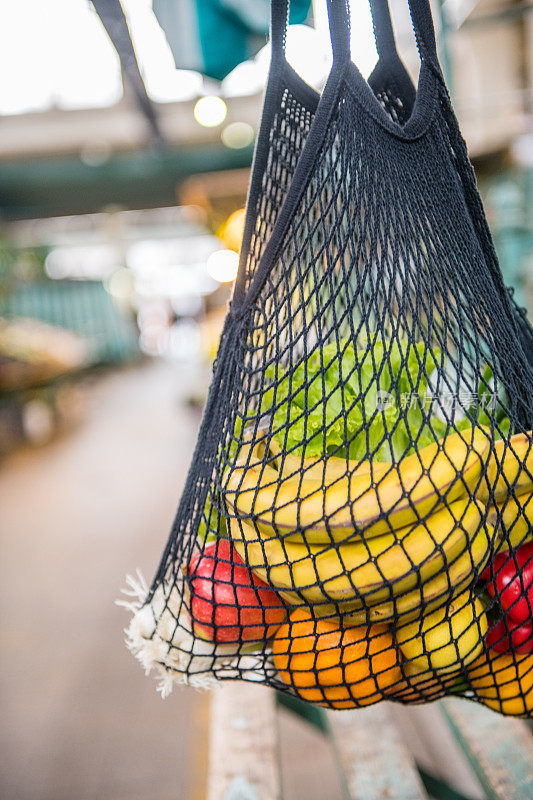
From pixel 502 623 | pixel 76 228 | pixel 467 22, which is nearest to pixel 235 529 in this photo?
pixel 502 623

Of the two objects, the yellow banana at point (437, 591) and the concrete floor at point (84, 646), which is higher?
the yellow banana at point (437, 591)

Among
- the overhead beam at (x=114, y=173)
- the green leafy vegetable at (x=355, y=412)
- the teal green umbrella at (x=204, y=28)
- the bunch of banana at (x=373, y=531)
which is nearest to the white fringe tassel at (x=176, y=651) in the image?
the bunch of banana at (x=373, y=531)

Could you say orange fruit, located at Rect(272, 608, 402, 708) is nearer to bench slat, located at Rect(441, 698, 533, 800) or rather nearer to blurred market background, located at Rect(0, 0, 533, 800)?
bench slat, located at Rect(441, 698, 533, 800)

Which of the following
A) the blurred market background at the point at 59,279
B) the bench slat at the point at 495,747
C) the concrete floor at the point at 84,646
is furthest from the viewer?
the blurred market background at the point at 59,279

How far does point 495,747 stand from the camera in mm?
934

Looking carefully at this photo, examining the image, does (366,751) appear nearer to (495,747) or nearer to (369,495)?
(495,747)

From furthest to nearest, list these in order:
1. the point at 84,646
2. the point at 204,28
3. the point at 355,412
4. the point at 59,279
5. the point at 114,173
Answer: the point at 59,279 → the point at 114,173 → the point at 84,646 → the point at 204,28 → the point at 355,412

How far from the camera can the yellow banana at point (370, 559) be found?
57cm

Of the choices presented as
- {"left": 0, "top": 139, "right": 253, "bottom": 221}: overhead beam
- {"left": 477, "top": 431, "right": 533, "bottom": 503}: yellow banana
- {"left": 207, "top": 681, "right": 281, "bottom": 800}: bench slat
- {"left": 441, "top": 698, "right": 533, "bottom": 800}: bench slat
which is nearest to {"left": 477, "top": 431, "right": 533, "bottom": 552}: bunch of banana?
{"left": 477, "top": 431, "right": 533, "bottom": 503}: yellow banana

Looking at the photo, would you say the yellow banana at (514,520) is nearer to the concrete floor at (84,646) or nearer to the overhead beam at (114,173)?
the concrete floor at (84,646)

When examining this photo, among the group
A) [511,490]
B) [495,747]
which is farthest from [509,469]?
[495,747]

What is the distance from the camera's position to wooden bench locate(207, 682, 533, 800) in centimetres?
88

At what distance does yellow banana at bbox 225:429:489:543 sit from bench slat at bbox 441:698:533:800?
1.81ft

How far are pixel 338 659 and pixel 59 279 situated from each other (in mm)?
13430
